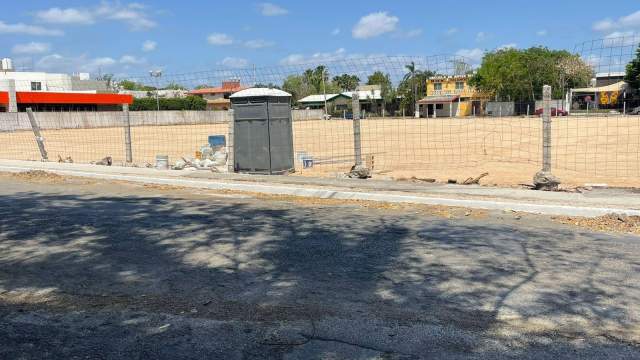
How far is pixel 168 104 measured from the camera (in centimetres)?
8469

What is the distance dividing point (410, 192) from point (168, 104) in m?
78.1

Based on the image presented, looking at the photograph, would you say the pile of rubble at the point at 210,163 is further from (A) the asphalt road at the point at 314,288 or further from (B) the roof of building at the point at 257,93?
(A) the asphalt road at the point at 314,288

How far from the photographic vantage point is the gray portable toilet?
46.3 feet

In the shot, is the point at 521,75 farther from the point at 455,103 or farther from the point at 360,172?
the point at 360,172

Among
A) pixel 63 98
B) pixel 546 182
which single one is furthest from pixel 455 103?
pixel 546 182

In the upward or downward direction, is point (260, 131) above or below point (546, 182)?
above

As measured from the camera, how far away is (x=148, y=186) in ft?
42.5

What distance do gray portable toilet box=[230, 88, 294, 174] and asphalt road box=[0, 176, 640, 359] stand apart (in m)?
5.43

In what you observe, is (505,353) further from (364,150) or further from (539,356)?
(364,150)

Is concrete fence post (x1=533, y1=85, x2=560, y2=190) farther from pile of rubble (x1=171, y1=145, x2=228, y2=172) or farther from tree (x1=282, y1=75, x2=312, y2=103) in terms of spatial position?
tree (x1=282, y1=75, x2=312, y2=103)

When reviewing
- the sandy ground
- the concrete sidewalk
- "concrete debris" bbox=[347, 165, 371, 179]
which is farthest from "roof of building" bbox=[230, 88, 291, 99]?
"concrete debris" bbox=[347, 165, 371, 179]

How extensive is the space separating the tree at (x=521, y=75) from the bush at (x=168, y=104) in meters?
39.9

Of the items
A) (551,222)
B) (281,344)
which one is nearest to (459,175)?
(551,222)

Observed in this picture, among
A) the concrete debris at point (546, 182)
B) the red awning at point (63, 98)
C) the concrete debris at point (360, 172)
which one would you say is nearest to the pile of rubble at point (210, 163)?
the concrete debris at point (360, 172)
